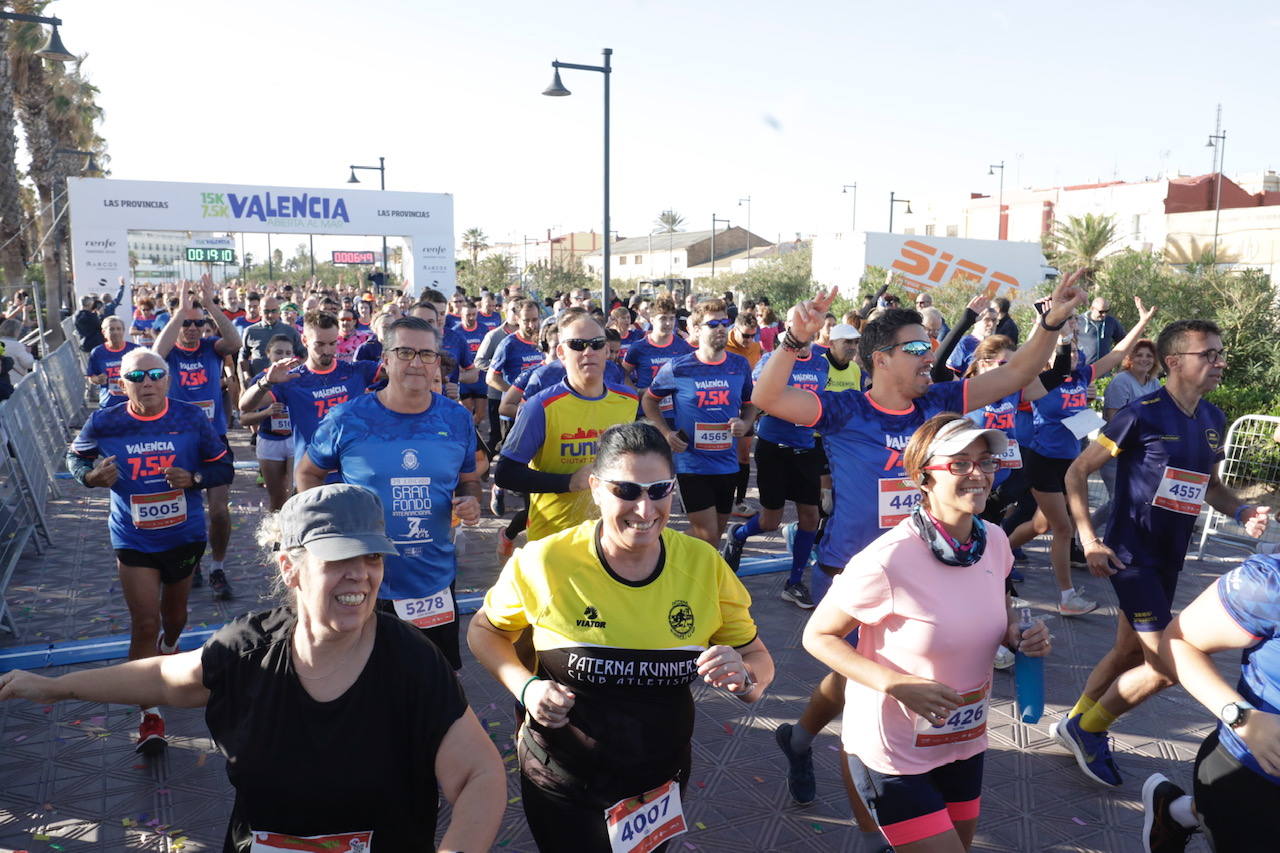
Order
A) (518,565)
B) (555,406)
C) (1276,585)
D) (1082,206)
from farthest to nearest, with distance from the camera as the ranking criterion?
(1082,206) → (555,406) → (518,565) → (1276,585)

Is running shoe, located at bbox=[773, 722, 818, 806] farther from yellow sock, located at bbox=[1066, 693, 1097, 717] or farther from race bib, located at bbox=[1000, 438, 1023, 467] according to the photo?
race bib, located at bbox=[1000, 438, 1023, 467]

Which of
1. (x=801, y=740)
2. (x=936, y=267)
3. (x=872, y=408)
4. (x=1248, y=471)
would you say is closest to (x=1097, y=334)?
(x=1248, y=471)

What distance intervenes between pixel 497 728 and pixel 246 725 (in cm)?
277

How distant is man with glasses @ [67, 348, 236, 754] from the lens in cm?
468

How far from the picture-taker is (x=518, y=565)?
2777 millimetres

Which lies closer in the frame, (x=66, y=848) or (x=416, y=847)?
(x=416, y=847)

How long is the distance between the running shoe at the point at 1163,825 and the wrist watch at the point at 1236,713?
37.2 inches

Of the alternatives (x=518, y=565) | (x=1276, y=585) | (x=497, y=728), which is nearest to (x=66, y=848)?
(x=497, y=728)

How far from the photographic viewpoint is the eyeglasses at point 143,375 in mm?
4898

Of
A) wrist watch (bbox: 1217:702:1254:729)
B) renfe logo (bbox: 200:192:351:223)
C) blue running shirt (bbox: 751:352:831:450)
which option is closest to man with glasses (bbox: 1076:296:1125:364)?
blue running shirt (bbox: 751:352:831:450)

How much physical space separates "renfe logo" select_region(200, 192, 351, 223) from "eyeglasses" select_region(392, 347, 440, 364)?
2298 cm

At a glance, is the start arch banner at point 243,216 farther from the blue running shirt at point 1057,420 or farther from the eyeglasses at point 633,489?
the eyeglasses at point 633,489

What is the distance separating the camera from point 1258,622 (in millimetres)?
2449

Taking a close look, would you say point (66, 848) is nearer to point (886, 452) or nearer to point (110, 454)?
point (110, 454)
